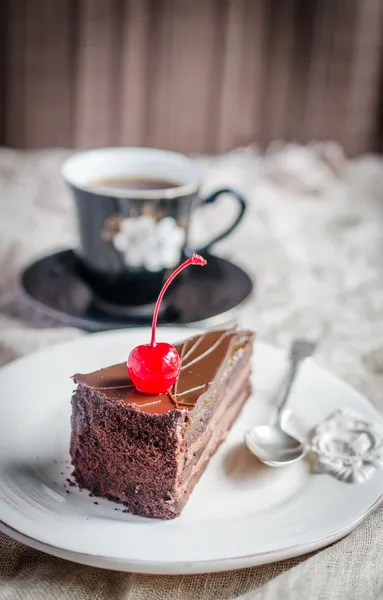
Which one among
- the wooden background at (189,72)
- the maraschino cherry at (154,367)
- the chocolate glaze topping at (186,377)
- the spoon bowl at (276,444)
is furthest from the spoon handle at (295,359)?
the wooden background at (189,72)

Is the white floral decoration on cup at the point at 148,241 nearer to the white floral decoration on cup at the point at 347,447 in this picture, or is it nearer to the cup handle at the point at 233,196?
the cup handle at the point at 233,196

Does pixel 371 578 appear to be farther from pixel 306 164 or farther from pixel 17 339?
pixel 306 164

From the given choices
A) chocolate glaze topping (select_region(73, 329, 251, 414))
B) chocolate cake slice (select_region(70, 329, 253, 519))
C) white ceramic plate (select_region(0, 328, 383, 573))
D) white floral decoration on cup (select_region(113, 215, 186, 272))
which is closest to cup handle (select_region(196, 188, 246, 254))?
white floral decoration on cup (select_region(113, 215, 186, 272))

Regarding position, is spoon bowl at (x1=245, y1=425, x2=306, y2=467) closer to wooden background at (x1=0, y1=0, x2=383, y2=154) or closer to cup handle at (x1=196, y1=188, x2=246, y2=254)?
cup handle at (x1=196, y1=188, x2=246, y2=254)

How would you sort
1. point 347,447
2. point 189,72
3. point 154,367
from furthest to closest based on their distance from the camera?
point 189,72
point 347,447
point 154,367

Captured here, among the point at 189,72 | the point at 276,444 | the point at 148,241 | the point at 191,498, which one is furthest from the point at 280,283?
the point at 189,72

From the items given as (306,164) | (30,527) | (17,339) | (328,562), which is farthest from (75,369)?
(306,164)

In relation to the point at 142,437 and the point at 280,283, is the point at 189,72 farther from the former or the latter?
the point at 142,437
